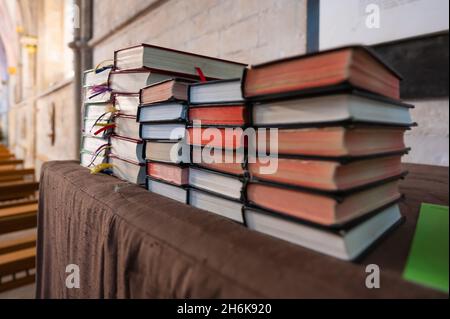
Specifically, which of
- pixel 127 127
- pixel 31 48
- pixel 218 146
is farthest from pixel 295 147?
pixel 31 48

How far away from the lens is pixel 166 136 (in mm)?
631

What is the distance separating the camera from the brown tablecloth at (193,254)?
31 centimetres

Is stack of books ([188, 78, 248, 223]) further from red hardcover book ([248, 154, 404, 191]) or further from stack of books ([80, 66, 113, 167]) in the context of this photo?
stack of books ([80, 66, 113, 167])

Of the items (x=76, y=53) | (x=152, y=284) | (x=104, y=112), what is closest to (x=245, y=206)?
(x=152, y=284)

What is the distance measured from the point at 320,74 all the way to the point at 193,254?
0.93ft

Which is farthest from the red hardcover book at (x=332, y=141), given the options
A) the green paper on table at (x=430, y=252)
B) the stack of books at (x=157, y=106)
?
the stack of books at (x=157, y=106)

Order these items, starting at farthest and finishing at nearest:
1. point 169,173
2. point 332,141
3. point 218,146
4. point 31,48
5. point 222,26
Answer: point 31,48
point 222,26
point 169,173
point 218,146
point 332,141

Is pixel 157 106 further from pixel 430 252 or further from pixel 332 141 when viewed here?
pixel 430 252

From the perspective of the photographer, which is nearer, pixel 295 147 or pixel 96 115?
pixel 295 147

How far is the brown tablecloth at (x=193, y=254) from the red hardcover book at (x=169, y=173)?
4 cm

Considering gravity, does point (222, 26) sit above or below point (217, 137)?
above

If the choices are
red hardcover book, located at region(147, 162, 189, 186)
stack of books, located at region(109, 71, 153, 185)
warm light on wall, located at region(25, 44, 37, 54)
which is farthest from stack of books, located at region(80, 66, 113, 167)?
warm light on wall, located at region(25, 44, 37, 54)

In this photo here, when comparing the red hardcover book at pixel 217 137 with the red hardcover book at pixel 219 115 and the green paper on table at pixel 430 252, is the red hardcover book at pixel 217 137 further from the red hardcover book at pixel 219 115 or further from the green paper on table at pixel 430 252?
the green paper on table at pixel 430 252

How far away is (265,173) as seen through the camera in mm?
430
